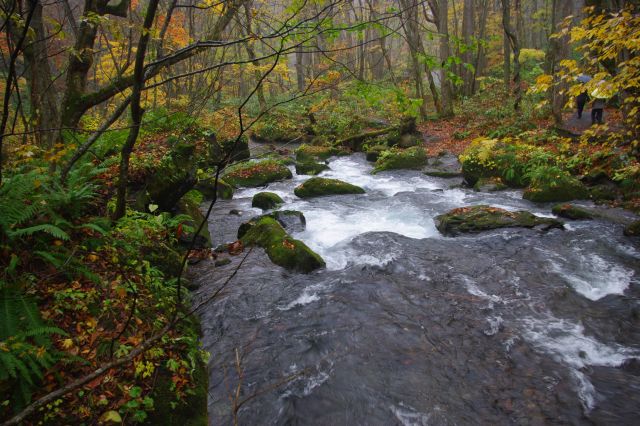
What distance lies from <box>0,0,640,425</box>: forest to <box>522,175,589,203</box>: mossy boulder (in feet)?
0.18

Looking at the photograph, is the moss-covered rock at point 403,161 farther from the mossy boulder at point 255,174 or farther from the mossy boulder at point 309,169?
the mossy boulder at point 255,174

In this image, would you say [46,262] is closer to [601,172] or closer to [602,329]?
[602,329]

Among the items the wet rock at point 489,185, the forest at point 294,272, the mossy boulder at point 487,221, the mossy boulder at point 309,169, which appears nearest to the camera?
the forest at point 294,272

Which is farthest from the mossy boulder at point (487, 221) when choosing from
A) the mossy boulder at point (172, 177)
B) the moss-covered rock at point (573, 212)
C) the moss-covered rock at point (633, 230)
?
the mossy boulder at point (172, 177)

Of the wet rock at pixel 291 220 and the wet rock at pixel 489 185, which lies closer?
the wet rock at pixel 291 220

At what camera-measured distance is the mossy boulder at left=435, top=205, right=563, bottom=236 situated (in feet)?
28.3

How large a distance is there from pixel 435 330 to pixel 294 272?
9.24ft

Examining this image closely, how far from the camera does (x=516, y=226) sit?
869cm

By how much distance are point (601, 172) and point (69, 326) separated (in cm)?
1256

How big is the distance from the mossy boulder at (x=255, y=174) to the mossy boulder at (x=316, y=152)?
9.19 feet

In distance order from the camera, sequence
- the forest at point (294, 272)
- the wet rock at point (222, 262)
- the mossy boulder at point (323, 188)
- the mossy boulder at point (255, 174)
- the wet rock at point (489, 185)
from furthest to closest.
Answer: the mossy boulder at point (255, 174) → the mossy boulder at point (323, 188) → the wet rock at point (489, 185) → the wet rock at point (222, 262) → the forest at point (294, 272)

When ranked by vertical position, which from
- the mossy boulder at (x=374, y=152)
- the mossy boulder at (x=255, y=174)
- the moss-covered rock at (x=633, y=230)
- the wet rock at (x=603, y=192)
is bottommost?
the moss-covered rock at (x=633, y=230)

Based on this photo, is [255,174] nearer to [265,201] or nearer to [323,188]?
[323,188]

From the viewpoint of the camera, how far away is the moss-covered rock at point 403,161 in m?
15.7
